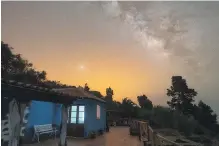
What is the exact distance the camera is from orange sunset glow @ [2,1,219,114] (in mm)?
6180

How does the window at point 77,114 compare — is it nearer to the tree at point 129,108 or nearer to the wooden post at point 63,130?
the wooden post at point 63,130

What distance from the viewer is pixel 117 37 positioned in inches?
276

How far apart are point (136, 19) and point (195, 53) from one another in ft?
8.19

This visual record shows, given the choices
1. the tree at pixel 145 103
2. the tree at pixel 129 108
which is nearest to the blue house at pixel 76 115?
the tree at pixel 129 108

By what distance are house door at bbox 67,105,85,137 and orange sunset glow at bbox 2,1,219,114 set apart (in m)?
1.42

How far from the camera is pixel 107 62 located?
7.79 metres

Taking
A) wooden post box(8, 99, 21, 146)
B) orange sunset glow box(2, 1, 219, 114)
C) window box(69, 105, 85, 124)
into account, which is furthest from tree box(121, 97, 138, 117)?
wooden post box(8, 99, 21, 146)

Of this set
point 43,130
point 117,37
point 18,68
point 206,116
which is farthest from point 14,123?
point 206,116

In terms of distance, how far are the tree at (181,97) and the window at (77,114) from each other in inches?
443

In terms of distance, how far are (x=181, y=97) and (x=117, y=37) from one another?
13.9 meters

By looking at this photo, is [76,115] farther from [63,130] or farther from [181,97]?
[181,97]

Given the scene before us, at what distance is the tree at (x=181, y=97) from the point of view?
59.6ft

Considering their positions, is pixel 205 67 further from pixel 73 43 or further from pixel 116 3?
pixel 73 43

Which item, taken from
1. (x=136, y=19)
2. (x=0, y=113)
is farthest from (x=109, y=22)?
(x=0, y=113)
